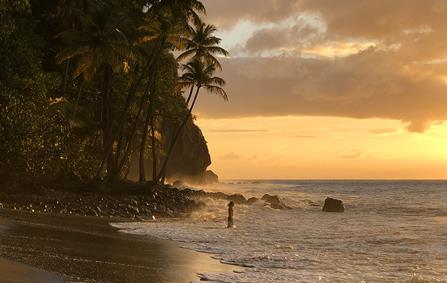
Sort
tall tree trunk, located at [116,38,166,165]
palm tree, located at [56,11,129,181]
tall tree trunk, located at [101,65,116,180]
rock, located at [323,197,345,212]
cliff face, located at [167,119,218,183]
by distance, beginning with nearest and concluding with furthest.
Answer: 1. palm tree, located at [56,11,129,181]
2. tall tree trunk, located at [101,65,116,180]
3. tall tree trunk, located at [116,38,166,165]
4. rock, located at [323,197,345,212]
5. cliff face, located at [167,119,218,183]

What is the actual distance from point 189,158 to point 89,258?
84139 mm

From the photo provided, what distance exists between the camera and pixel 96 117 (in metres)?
40.0

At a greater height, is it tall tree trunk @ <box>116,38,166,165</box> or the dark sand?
tall tree trunk @ <box>116,38,166,165</box>

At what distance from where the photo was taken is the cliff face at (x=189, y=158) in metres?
93.0

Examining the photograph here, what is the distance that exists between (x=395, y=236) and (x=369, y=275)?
11.6 m

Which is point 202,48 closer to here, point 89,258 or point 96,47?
point 96,47

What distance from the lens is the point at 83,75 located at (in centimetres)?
3575

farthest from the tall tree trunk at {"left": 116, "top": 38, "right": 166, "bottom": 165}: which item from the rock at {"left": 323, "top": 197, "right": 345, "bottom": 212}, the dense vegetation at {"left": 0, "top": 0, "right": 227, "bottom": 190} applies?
the rock at {"left": 323, "top": 197, "right": 345, "bottom": 212}

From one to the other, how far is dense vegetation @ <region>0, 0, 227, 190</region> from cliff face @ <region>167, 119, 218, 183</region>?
4527 cm

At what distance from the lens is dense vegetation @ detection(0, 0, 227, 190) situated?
1043 inches

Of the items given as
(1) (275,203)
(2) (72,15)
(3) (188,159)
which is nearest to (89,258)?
(2) (72,15)

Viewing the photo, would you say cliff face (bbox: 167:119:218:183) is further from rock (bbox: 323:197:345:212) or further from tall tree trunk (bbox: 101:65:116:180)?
tall tree trunk (bbox: 101:65:116:180)

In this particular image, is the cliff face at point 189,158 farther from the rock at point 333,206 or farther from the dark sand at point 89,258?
the dark sand at point 89,258

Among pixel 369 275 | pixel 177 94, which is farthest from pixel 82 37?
pixel 369 275
